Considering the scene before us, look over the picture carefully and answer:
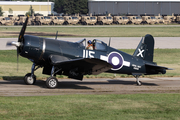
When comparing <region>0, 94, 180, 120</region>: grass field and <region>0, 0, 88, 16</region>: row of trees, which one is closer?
<region>0, 94, 180, 120</region>: grass field

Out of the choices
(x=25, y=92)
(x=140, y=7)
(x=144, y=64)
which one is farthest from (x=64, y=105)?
(x=140, y=7)

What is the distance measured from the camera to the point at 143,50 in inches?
658

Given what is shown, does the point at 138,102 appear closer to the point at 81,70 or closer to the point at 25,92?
the point at 81,70

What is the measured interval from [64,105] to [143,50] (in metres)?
7.18

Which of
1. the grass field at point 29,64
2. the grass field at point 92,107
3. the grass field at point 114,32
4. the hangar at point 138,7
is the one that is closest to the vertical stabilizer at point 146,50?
the grass field at point 29,64

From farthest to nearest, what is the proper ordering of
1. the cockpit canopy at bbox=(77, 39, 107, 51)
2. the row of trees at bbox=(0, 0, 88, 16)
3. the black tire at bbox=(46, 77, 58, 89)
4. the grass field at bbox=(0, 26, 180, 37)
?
the row of trees at bbox=(0, 0, 88, 16), the grass field at bbox=(0, 26, 180, 37), the cockpit canopy at bbox=(77, 39, 107, 51), the black tire at bbox=(46, 77, 58, 89)

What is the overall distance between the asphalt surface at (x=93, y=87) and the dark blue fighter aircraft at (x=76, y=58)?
60cm

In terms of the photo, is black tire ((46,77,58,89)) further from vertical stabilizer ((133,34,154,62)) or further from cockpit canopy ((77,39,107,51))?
vertical stabilizer ((133,34,154,62))

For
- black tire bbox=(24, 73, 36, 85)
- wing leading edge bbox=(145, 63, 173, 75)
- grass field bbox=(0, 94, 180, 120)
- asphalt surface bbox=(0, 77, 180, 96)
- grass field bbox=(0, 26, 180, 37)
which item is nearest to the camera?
grass field bbox=(0, 94, 180, 120)

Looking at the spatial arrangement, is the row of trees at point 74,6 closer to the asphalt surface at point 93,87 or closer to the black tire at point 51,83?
the asphalt surface at point 93,87

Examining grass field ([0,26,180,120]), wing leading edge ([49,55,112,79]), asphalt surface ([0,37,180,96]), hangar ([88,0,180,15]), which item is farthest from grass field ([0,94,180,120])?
hangar ([88,0,180,15])

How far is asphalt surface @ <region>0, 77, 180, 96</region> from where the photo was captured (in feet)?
45.5

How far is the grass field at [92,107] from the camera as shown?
9602 millimetres

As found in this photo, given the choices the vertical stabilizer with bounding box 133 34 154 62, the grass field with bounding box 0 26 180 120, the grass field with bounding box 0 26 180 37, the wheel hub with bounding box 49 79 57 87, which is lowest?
the grass field with bounding box 0 26 180 120
